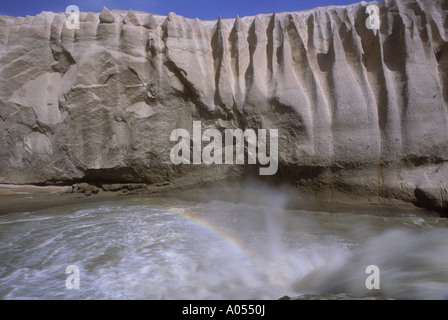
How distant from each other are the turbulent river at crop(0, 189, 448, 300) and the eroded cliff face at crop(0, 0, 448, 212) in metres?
0.74

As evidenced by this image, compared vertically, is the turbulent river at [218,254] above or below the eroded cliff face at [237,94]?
below

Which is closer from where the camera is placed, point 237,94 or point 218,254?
point 218,254

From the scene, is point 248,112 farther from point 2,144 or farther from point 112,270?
point 2,144

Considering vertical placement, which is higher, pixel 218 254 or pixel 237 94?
pixel 237 94

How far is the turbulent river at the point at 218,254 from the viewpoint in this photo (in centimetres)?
210

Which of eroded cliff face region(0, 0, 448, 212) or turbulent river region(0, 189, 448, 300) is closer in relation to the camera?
turbulent river region(0, 189, 448, 300)

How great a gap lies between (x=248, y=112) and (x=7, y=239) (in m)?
3.26

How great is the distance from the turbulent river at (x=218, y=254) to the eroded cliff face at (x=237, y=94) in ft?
2.44

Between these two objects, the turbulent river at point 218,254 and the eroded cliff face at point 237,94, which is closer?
the turbulent river at point 218,254

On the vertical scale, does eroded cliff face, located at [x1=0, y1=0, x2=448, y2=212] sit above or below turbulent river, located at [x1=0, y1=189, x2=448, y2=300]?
above

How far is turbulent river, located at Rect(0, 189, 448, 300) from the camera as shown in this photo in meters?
2.10

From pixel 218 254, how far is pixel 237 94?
2565 millimetres

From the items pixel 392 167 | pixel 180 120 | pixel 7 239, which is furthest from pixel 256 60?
pixel 7 239

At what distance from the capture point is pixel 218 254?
2.69 m
